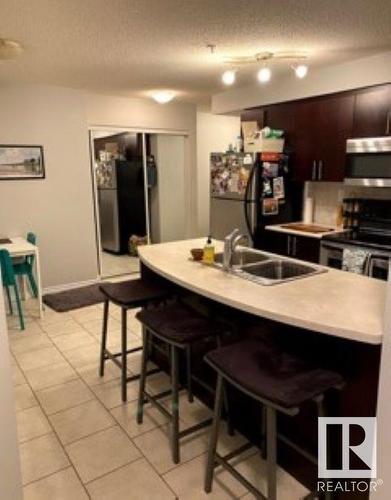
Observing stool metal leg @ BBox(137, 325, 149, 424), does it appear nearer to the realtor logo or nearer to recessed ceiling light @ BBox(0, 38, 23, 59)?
the realtor logo

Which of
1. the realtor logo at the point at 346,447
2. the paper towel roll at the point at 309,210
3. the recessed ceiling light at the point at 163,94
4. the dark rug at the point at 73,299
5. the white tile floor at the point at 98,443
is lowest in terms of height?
the white tile floor at the point at 98,443

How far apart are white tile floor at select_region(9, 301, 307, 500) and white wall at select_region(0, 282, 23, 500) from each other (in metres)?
0.50

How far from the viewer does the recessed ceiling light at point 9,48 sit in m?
2.77

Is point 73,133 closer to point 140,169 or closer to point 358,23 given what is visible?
point 140,169

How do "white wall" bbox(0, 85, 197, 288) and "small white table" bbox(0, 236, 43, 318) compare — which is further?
"white wall" bbox(0, 85, 197, 288)

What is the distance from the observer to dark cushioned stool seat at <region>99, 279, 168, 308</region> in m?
2.41

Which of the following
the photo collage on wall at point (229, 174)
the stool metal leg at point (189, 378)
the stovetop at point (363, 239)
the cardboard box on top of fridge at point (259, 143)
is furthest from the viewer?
the photo collage on wall at point (229, 174)

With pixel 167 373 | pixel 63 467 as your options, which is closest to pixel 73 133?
pixel 167 373

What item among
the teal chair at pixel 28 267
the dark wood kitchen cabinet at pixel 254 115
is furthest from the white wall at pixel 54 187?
the dark wood kitchen cabinet at pixel 254 115

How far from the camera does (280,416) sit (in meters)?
1.91

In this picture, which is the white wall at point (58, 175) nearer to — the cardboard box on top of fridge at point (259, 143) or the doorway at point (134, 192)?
the doorway at point (134, 192)

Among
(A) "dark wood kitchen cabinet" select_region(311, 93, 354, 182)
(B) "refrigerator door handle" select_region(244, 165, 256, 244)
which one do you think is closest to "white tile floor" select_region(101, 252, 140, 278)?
(B) "refrigerator door handle" select_region(244, 165, 256, 244)

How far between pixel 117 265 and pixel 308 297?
4.30 meters

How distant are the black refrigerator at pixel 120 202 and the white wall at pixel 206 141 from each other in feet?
4.20
